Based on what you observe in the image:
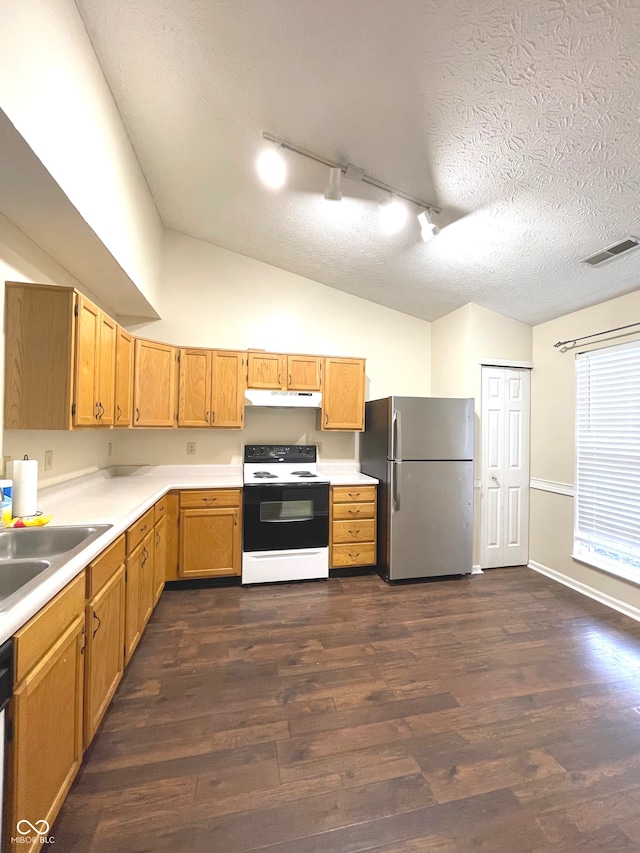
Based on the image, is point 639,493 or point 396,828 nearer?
point 396,828

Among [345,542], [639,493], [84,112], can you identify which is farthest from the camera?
[345,542]

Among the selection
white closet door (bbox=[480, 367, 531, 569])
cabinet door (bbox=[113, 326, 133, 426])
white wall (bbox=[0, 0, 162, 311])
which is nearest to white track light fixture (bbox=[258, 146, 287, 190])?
white wall (bbox=[0, 0, 162, 311])

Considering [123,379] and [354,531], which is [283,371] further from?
[354,531]

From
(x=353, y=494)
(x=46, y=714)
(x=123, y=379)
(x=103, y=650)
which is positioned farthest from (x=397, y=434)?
(x=46, y=714)

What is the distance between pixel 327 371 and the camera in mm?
3521

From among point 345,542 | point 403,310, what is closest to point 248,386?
point 345,542

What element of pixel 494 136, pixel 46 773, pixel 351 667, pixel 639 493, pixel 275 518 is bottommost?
pixel 351 667

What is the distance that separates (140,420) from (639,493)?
3949 millimetres

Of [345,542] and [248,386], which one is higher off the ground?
[248,386]

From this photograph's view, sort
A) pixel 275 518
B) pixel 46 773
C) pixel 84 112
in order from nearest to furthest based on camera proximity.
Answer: pixel 46 773 → pixel 84 112 → pixel 275 518

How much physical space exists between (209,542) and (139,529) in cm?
101

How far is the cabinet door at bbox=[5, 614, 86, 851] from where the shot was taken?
928mm

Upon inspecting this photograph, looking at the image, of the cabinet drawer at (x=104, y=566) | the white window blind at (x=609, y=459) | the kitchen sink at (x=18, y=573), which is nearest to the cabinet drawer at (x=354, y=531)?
the white window blind at (x=609, y=459)

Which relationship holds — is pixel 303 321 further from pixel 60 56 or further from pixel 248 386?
pixel 60 56
